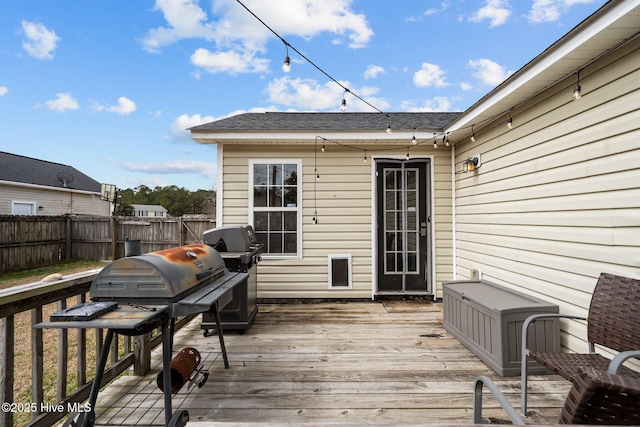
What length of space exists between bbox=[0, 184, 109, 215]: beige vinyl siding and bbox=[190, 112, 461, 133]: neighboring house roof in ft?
37.8

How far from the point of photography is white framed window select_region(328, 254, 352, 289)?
4.66 m

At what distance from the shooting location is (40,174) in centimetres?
1303

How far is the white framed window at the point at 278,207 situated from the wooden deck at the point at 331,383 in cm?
139

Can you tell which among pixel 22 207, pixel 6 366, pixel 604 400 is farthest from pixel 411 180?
pixel 22 207

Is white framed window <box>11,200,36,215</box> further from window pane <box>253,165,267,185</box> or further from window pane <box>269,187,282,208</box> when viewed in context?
window pane <box>269,187,282,208</box>

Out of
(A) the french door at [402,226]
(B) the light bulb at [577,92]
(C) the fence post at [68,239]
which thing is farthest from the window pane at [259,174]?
(C) the fence post at [68,239]

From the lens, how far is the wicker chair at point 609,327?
5.56ft

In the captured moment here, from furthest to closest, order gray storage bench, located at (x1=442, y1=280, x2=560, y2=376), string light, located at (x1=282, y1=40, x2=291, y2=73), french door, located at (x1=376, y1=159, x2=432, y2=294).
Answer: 1. french door, located at (x1=376, y1=159, x2=432, y2=294)
2. string light, located at (x1=282, y1=40, x2=291, y2=73)
3. gray storage bench, located at (x1=442, y1=280, x2=560, y2=376)

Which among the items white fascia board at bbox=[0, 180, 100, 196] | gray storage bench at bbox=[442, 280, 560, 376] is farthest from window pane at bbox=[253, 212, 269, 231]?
white fascia board at bbox=[0, 180, 100, 196]

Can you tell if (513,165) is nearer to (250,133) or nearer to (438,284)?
(438,284)

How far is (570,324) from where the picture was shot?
2.50 m

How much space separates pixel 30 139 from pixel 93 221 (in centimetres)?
1468

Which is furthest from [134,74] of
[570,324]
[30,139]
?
[30,139]

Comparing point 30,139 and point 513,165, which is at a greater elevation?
point 30,139
